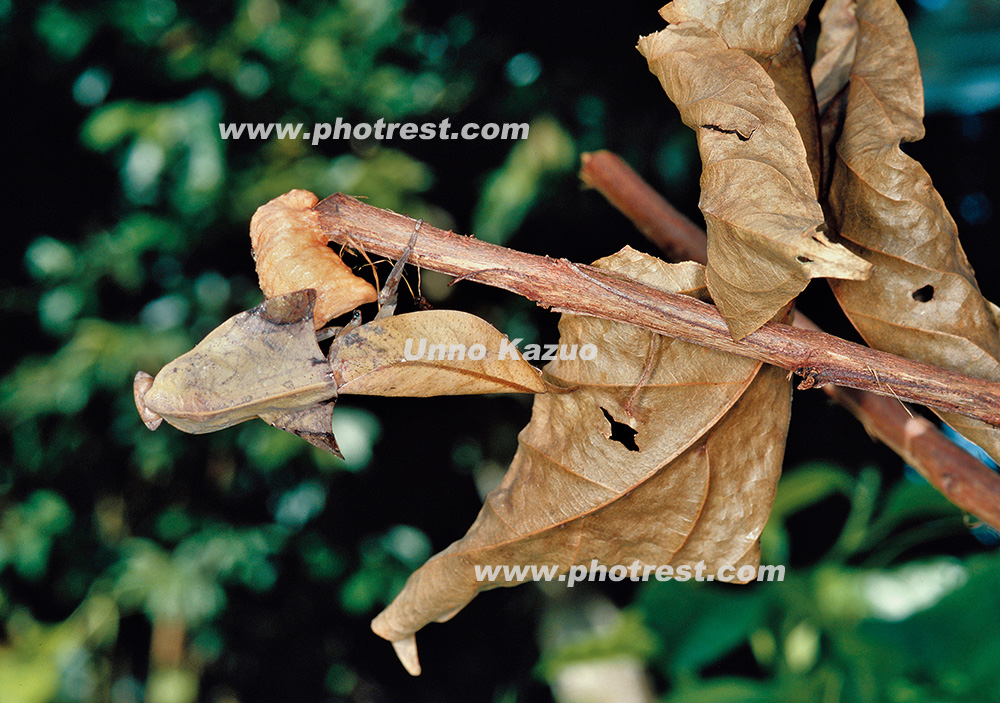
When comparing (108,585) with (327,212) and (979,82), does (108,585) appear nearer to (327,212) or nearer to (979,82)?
(327,212)

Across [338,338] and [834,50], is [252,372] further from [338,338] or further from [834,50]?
[834,50]

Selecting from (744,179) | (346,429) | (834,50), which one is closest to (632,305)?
(744,179)

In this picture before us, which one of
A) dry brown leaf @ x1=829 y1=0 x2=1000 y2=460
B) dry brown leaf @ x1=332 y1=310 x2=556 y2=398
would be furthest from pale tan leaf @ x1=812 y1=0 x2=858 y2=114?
dry brown leaf @ x1=332 y1=310 x2=556 y2=398

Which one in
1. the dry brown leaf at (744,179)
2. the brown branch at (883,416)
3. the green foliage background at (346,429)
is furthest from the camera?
the green foliage background at (346,429)

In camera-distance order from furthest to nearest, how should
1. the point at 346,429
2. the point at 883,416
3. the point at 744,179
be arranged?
the point at 346,429
the point at 883,416
the point at 744,179

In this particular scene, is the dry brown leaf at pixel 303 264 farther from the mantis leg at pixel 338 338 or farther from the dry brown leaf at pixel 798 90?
the dry brown leaf at pixel 798 90

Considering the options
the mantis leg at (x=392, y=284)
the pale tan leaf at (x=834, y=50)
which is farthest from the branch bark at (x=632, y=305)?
the pale tan leaf at (x=834, y=50)
